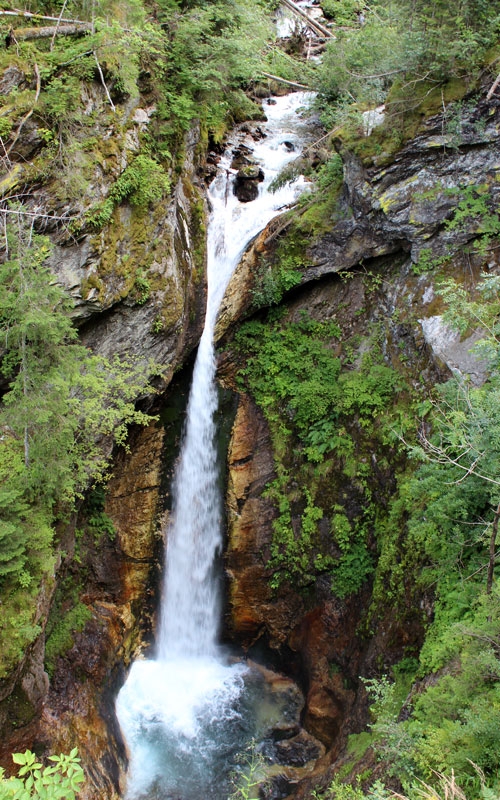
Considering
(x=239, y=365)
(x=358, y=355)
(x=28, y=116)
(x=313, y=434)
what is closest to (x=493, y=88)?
(x=358, y=355)

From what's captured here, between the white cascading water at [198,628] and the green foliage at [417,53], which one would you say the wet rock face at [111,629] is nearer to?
the white cascading water at [198,628]

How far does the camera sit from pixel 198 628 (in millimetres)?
10945

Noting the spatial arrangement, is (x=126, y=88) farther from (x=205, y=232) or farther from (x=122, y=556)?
(x=122, y=556)

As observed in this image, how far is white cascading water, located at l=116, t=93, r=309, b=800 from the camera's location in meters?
8.64

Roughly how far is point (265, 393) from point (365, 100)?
676 centimetres

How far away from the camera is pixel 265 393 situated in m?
11.0

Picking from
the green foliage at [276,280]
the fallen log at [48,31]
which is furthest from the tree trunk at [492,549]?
the fallen log at [48,31]

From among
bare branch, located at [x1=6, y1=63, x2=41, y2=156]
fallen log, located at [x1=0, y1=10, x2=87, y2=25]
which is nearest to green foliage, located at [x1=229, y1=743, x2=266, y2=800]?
bare branch, located at [x1=6, y1=63, x2=41, y2=156]

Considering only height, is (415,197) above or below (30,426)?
above

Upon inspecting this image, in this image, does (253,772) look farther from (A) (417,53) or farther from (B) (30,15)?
(B) (30,15)

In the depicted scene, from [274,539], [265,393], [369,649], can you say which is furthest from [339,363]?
[369,649]

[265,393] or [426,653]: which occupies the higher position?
[265,393]

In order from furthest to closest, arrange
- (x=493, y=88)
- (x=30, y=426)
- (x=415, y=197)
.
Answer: (x=415, y=197)
(x=493, y=88)
(x=30, y=426)

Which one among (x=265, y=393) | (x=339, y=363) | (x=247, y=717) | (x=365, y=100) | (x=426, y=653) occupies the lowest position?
(x=247, y=717)
